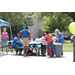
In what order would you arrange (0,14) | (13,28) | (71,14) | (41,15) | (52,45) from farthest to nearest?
(13,28) < (41,15) < (71,14) < (0,14) < (52,45)

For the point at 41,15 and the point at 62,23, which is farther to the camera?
the point at 62,23

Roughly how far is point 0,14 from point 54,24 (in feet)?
44.0

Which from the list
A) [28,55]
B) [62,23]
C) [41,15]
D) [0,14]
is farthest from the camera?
[62,23]

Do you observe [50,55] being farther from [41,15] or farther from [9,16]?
[41,15]

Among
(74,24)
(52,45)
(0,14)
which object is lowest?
(52,45)

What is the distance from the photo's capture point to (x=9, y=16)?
82.8 ft

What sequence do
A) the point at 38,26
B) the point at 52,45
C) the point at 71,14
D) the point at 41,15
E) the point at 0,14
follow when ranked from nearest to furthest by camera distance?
1. the point at 52,45
2. the point at 0,14
3. the point at 71,14
4. the point at 41,15
5. the point at 38,26

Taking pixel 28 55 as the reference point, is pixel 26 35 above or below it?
above

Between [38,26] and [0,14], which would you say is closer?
[0,14]

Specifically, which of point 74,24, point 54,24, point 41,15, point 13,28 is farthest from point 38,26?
point 74,24

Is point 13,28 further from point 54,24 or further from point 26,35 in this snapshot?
point 26,35

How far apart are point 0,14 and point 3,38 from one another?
12.4 m

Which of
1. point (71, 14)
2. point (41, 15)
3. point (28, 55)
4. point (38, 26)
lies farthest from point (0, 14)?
point (38, 26)

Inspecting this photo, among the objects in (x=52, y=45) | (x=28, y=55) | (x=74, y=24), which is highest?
(x=74, y=24)
